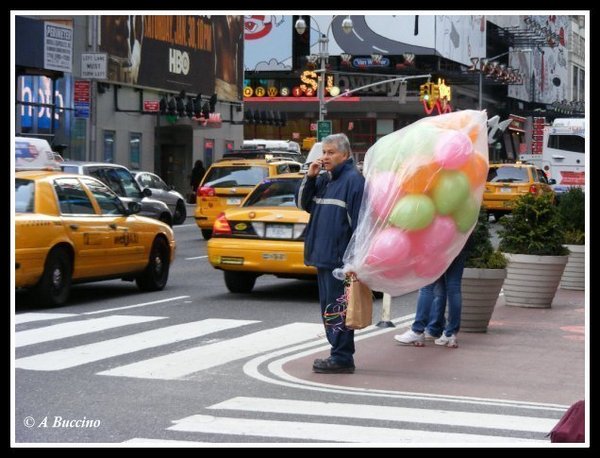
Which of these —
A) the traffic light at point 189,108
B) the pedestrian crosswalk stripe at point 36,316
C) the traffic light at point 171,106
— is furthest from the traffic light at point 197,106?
the pedestrian crosswalk stripe at point 36,316

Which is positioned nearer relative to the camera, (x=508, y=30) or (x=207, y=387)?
(x=207, y=387)

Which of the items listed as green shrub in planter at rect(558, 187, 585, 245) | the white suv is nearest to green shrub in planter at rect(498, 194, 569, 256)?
green shrub in planter at rect(558, 187, 585, 245)

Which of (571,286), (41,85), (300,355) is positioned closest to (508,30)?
(41,85)

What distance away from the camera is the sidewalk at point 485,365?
884 centimetres

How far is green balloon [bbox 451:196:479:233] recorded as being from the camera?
376 inches

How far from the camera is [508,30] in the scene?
93875 millimetres

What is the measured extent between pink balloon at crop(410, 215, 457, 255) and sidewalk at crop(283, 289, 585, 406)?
98 centimetres

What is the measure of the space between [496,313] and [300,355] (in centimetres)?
398

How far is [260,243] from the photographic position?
14773 millimetres

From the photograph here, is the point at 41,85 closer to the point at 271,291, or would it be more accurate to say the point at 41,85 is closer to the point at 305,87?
the point at 271,291

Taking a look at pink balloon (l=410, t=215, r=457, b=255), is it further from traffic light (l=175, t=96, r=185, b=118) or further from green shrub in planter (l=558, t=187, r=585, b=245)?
traffic light (l=175, t=96, r=185, b=118)

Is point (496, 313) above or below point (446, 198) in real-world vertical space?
below

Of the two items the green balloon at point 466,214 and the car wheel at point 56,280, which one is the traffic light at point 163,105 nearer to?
the car wheel at point 56,280

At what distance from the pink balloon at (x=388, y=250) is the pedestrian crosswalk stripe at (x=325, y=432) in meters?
1.93
